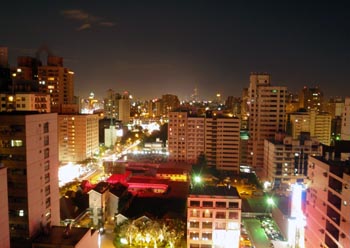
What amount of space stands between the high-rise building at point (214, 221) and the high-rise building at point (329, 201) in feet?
8.08

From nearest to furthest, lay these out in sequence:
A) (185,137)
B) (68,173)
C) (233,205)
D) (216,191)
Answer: (233,205) < (216,191) < (68,173) < (185,137)

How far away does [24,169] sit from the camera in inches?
306

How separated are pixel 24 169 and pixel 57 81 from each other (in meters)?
20.7

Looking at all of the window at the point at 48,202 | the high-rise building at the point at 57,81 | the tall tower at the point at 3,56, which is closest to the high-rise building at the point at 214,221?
the window at the point at 48,202

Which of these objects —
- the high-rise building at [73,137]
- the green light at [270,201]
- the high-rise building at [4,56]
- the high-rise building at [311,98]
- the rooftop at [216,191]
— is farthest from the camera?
the high-rise building at [311,98]

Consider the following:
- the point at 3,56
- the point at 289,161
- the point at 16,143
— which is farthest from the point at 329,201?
the point at 3,56

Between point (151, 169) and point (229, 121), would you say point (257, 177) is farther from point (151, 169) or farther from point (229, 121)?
point (151, 169)

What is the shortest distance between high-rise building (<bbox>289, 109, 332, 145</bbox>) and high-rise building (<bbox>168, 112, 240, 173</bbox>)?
7.15 metres

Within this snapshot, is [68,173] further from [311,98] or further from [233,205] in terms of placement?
[311,98]

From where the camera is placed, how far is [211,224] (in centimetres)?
1148

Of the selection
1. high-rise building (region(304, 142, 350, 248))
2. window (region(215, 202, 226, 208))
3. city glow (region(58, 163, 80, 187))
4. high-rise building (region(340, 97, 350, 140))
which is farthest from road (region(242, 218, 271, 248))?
city glow (region(58, 163, 80, 187))

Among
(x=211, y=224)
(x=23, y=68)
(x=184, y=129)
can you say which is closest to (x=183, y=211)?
(x=211, y=224)

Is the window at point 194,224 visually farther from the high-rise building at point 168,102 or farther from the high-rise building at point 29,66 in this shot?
the high-rise building at point 168,102

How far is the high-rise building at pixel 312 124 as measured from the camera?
27.4 m
